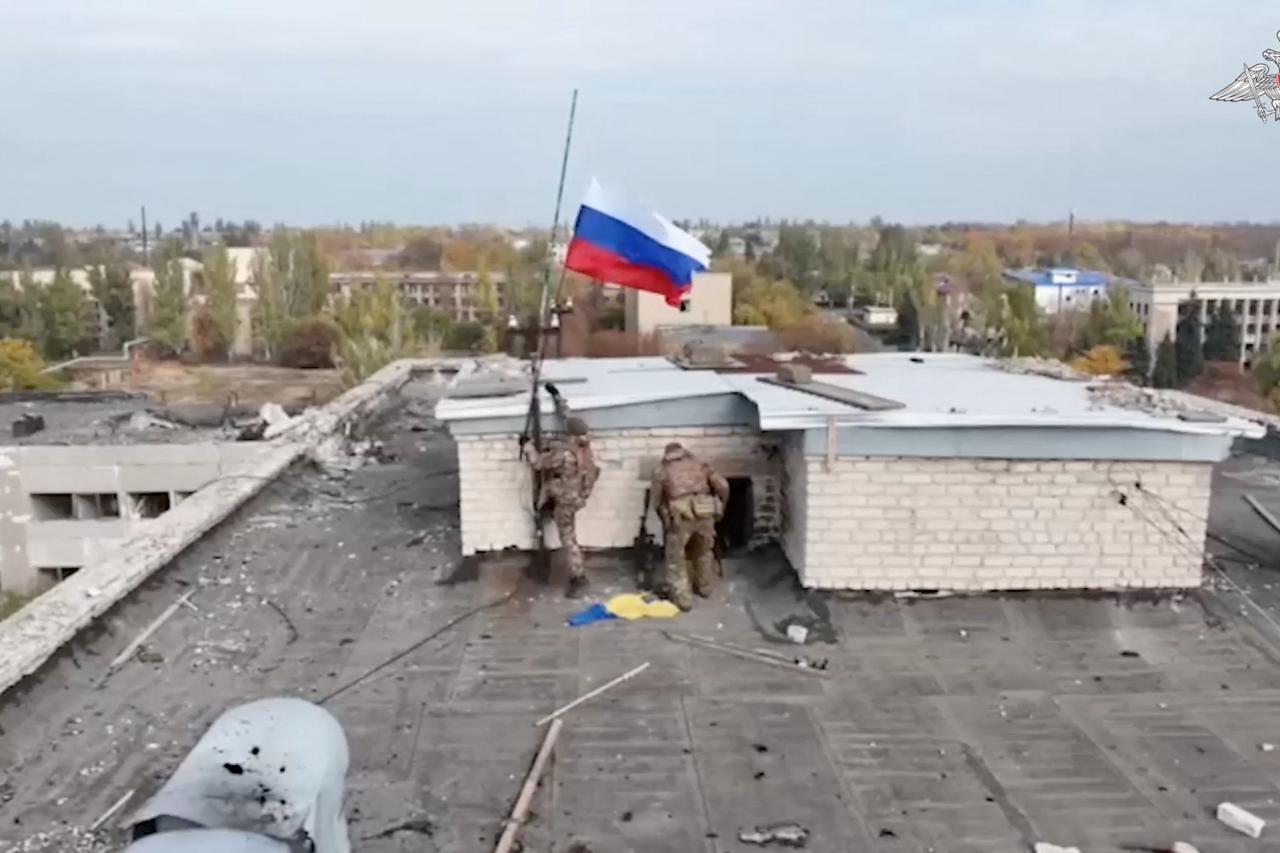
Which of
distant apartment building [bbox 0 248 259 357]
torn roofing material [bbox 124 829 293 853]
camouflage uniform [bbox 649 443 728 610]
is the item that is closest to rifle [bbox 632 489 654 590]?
camouflage uniform [bbox 649 443 728 610]

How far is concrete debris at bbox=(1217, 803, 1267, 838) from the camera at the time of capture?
4.75m

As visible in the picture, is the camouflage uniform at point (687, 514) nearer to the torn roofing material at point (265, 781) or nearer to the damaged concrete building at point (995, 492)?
the damaged concrete building at point (995, 492)

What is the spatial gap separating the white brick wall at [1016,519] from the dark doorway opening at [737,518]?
1063 millimetres

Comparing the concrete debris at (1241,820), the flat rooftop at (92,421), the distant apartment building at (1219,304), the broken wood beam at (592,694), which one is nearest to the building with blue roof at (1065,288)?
the distant apartment building at (1219,304)

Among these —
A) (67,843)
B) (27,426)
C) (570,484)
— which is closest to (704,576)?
(570,484)

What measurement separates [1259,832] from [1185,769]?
630 millimetres

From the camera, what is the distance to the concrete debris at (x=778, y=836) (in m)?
4.73

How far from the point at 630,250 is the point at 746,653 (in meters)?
3.33

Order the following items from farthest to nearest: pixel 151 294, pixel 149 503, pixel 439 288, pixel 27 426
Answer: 1. pixel 439 288
2. pixel 151 294
3. pixel 27 426
4. pixel 149 503

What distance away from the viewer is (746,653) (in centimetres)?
680

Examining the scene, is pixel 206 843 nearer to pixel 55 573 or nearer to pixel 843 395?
pixel 843 395

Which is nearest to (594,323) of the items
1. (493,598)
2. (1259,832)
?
(493,598)

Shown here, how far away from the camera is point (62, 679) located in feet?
20.1

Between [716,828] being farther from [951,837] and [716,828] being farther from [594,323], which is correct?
[594,323]
